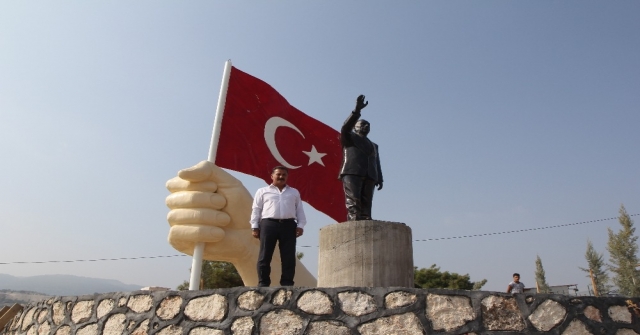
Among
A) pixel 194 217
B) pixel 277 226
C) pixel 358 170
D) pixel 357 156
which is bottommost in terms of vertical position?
pixel 277 226

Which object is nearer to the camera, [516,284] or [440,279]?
[516,284]

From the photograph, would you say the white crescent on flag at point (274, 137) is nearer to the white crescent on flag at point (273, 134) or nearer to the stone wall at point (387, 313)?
the white crescent on flag at point (273, 134)

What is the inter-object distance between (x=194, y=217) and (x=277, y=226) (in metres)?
2.52

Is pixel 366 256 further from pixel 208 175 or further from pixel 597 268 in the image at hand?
pixel 597 268

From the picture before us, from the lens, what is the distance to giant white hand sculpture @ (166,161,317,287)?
6617 millimetres

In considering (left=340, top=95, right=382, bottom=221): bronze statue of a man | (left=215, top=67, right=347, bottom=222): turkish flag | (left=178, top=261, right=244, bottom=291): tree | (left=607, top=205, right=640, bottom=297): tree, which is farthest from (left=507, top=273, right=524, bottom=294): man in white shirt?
(left=607, top=205, right=640, bottom=297): tree

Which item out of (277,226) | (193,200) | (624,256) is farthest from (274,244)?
(624,256)

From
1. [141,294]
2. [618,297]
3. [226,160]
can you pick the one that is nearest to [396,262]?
[618,297]

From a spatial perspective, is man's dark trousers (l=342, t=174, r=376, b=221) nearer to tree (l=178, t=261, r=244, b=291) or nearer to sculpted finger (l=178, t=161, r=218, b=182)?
sculpted finger (l=178, t=161, r=218, b=182)

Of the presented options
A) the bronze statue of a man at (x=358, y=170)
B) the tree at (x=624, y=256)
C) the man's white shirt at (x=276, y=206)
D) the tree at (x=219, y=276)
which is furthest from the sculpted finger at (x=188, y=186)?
the tree at (x=624, y=256)

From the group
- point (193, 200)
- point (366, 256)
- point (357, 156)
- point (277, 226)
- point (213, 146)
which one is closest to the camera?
point (277, 226)

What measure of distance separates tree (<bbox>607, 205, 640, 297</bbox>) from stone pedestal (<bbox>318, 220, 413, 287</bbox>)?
91.5 feet

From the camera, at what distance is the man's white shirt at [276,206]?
451 centimetres

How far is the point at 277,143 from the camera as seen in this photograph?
958 cm
